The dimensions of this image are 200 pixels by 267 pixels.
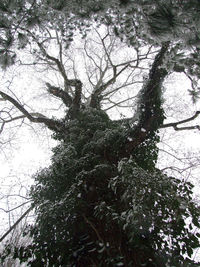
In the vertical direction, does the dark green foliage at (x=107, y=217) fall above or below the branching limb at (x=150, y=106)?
below

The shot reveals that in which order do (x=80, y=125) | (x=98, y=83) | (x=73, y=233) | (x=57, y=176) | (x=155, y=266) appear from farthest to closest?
(x=98, y=83)
(x=80, y=125)
(x=57, y=176)
(x=73, y=233)
(x=155, y=266)

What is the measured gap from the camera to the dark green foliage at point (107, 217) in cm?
257

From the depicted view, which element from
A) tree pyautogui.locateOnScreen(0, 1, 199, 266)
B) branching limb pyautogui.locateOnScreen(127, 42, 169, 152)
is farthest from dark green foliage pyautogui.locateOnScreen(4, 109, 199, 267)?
branching limb pyautogui.locateOnScreen(127, 42, 169, 152)

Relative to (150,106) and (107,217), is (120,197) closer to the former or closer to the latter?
(107,217)

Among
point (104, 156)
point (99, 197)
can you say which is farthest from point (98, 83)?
point (99, 197)

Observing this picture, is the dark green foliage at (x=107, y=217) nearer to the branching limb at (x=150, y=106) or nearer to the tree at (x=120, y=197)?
the tree at (x=120, y=197)

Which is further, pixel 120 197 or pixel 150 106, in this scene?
pixel 150 106

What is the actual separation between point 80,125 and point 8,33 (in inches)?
101

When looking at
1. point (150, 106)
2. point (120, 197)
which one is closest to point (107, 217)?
point (120, 197)

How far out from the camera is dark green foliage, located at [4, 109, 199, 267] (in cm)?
257

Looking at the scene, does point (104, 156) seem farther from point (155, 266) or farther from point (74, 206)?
point (155, 266)

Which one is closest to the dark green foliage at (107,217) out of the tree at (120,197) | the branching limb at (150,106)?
the tree at (120,197)

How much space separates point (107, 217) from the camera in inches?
113

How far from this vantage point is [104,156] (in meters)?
4.07
